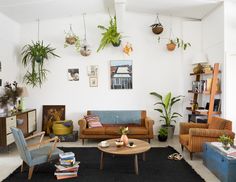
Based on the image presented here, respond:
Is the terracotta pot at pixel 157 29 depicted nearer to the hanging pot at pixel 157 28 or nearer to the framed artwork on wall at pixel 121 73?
the hanging pot at pixel 157 28

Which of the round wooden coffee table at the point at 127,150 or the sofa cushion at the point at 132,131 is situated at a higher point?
the sofa cushion at the point at 132,131

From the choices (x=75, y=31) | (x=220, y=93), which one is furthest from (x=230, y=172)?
(x=75, y=31)

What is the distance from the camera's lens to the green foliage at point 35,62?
19.9ft

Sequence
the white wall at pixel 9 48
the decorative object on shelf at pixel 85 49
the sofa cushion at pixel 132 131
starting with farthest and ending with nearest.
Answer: the decorative object on shelf at pixel 85 49 → the white wall at pixel 9 48 → the sofa cushion at pixel 132 131

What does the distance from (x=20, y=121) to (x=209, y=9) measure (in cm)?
515

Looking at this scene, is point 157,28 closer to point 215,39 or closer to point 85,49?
point 215,39

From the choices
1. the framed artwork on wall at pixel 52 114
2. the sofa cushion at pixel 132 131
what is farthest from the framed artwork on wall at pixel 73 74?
the sofa cushion at pixel 132 131

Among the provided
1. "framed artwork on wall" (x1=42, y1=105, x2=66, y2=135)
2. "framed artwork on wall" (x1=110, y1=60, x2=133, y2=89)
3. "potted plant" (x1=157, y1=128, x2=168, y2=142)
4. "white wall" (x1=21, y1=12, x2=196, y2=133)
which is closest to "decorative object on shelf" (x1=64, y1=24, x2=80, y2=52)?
"white wall" (x1=21, y1=12, x2=196, y2=133)

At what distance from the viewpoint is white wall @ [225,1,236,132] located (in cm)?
471

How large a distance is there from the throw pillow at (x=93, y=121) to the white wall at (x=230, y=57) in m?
2.94

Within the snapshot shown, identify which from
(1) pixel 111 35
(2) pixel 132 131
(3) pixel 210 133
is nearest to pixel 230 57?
(3) pixel 210 133

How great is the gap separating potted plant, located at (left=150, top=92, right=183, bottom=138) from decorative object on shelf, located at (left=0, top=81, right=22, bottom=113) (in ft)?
11.4

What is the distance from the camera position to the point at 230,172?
10.2ft

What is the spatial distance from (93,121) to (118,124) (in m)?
0.66
